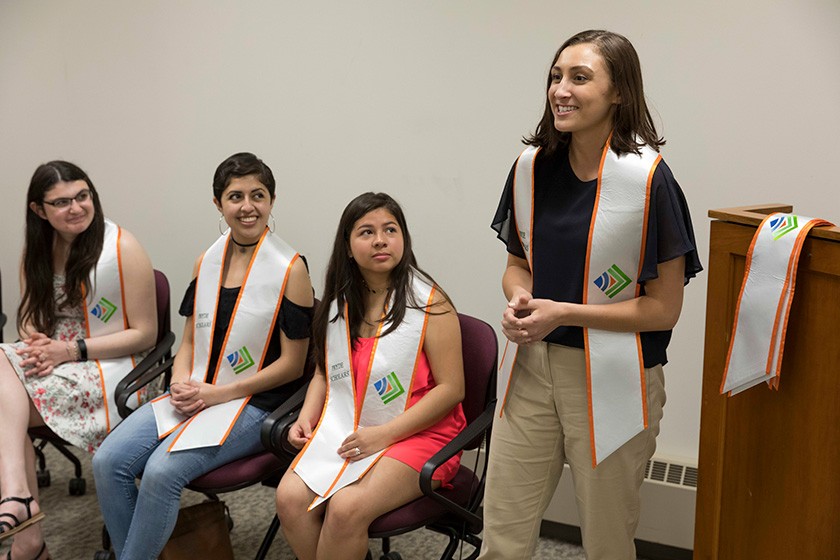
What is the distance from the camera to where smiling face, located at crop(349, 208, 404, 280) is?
110 inches

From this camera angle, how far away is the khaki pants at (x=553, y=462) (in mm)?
2205

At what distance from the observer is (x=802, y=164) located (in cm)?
299

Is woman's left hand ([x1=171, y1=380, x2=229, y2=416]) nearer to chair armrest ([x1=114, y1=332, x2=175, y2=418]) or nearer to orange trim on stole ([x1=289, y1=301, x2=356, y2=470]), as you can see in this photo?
chair armrest ([x1=114, y1=332, x2=175, y2=418])

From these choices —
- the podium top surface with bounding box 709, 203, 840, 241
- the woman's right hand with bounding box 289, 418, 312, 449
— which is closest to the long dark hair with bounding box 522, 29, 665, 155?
the podium top surface with bounding box 709, 203, 840, 241

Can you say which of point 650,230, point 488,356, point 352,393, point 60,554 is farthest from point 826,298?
point 60,554

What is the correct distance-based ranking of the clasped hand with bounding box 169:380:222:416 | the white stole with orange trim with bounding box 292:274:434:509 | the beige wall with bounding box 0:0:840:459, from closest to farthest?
the white stole with orange trim with bounding box 292:274:434:509, the beige wall with bounding box 0:0:840:459, the clasped hand with bounding box 169:380:222:416

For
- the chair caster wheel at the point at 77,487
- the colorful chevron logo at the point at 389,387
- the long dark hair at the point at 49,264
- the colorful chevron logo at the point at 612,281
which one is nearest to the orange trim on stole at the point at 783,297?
the colorful chevron logo at the point at 612,281

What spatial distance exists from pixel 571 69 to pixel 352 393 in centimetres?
124

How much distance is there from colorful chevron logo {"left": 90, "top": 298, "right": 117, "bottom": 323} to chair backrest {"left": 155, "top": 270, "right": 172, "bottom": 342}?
0.19 metres

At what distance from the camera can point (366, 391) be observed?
9.29 feet

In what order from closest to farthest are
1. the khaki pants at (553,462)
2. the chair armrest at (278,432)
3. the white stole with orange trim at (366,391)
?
the khaki pants at (553,462), the white stole with orange trim at (366,391), the chair armrest at (278,432)

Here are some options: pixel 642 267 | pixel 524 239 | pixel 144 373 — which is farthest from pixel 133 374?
pixel 642 267

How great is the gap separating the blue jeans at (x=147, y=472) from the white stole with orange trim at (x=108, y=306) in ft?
1.05

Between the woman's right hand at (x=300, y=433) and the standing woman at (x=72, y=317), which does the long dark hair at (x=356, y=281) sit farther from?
the standing woman at (x=72, y=317)
